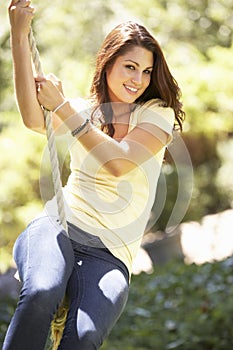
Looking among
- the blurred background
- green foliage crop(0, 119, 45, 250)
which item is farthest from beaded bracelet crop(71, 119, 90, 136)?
green foliage crop(0, 119, 45, 250)

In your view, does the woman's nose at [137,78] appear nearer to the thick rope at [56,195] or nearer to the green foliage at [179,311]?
the thick rope at [56,195]

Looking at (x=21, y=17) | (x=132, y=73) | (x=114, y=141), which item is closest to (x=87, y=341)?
(x=114, y=141)

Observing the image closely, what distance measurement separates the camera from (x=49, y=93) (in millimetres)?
2379

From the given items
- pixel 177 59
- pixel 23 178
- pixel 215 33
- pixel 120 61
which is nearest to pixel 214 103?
pixel 177 59

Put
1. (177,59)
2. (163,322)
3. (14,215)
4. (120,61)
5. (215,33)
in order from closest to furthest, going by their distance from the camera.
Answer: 1. (120,61)
2. (163,322)
3. (14,215)
4. (177,59)
5. (215,33)

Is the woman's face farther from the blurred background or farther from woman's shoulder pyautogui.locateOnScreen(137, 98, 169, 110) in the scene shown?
the blurred background

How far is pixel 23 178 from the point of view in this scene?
7.40 metres

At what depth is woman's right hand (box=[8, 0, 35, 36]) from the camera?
2393 mm

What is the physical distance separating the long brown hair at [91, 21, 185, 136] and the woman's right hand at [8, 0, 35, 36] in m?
0.29

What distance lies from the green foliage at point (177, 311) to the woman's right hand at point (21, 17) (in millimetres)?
2645

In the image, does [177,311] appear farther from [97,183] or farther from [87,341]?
[87,341]

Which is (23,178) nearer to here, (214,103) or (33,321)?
(214,103)

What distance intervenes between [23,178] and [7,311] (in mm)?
2014

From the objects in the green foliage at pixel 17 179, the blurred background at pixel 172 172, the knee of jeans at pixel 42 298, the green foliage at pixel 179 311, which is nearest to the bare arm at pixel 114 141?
the knee of jeans at pixel 42 298
